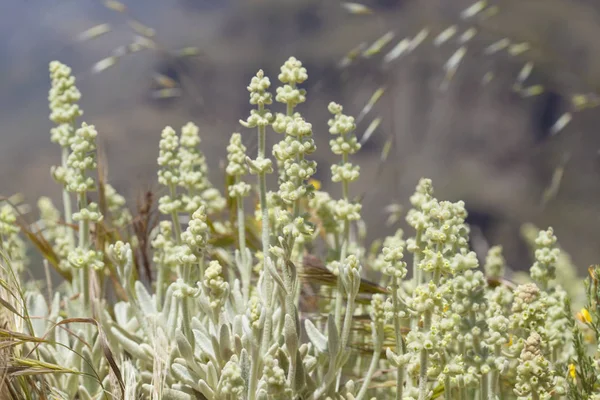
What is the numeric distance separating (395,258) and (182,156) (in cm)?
54

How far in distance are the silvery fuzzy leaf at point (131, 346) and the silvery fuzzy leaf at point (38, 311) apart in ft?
0.72

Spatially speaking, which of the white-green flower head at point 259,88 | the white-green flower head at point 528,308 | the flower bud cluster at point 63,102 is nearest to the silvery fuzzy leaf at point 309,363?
the white-green flower head at point 528,308

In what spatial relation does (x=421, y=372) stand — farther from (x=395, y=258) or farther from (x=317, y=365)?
(x=317, y=365)

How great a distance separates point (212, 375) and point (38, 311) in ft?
1.59

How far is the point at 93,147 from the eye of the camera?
51.0 inches

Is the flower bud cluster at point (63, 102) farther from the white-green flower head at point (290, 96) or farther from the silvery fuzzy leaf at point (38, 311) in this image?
the white-green flower head at point (290, 96)

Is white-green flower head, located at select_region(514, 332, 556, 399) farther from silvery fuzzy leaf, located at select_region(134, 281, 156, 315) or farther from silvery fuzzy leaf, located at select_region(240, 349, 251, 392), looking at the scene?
silvery fuzzy leaf, located at select_region(134, 281, 156, 315)

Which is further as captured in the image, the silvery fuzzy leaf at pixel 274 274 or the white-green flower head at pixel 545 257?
the white-green flower head at pixel 545 257

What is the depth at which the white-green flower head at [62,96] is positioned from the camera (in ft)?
4.57

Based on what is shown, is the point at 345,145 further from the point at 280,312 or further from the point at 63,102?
the point at 63,102

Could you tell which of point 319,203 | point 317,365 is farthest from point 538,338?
point 319,203

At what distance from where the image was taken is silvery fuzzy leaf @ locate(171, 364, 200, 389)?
3.83ft

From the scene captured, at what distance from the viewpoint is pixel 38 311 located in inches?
56.9

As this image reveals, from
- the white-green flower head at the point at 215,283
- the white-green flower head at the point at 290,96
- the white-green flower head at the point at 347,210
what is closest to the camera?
the white-green flower head at the point at 215,283
